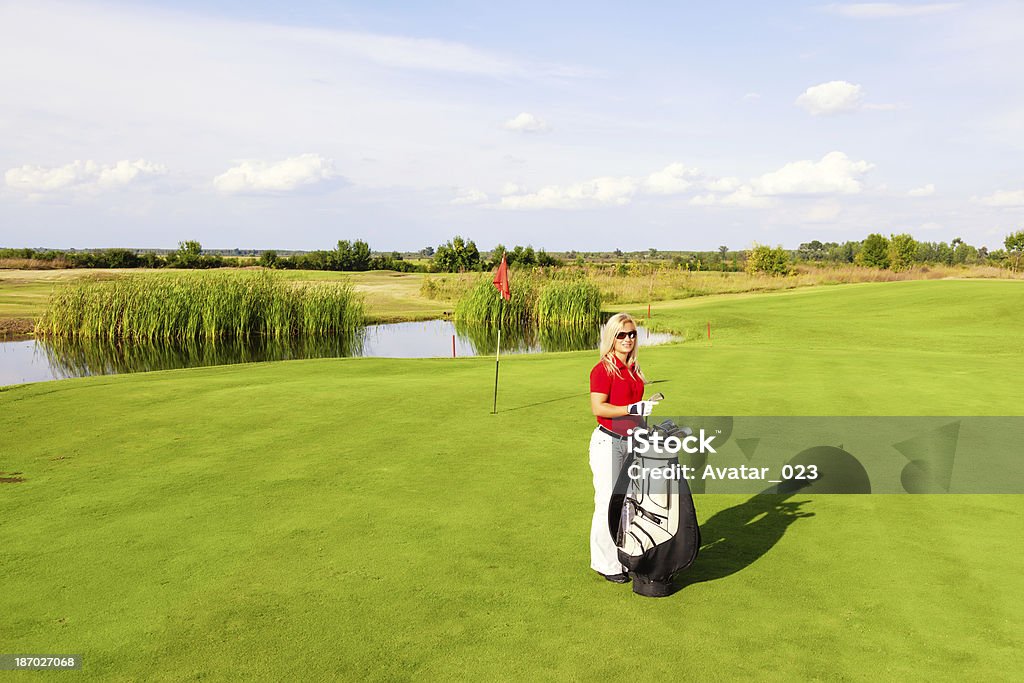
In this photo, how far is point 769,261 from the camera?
78750 millimetres

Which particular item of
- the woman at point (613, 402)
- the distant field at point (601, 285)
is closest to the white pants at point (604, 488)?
the woman at point (613, 402)

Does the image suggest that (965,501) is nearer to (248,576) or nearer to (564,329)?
(248,576)

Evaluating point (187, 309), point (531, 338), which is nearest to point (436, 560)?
point (187, 309)

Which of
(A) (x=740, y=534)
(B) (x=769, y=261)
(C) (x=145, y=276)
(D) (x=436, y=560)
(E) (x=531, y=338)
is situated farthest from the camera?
(B) (x=769, y=261)

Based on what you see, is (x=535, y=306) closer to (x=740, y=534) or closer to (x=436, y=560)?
(x=740, y=534)

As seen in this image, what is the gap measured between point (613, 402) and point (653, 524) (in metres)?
0.87

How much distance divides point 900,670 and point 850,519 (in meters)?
2.46

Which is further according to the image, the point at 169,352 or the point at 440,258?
the point at 440,258

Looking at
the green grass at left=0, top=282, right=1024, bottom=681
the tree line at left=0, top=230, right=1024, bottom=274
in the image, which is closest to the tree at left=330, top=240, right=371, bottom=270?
Result: the tree line at left=0, top=230, right=1024, bottom=274

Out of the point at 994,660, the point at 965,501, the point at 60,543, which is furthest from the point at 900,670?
the point at 60,543

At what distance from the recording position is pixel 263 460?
8.38m

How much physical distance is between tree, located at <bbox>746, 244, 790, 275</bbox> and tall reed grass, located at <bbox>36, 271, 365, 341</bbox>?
55.6m

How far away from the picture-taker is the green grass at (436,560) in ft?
14.3

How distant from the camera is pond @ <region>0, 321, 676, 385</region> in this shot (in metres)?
25.7
